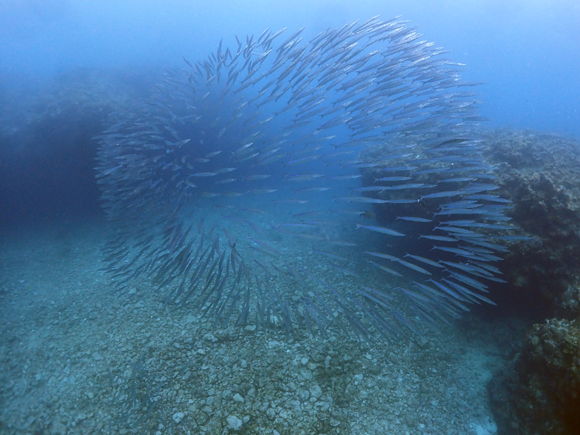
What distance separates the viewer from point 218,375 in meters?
4.29

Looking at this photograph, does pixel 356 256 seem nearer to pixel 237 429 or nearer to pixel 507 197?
pixel 507 197

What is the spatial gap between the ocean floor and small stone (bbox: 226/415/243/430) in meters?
0.03

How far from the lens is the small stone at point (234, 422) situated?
145 inches

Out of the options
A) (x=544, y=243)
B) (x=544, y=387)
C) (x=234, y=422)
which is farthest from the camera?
(x=544, y=243)

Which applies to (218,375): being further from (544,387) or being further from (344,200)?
(544,387)

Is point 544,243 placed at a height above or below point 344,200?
below

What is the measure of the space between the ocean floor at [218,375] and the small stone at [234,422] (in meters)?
0.03

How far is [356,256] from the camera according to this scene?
7379 millimetres

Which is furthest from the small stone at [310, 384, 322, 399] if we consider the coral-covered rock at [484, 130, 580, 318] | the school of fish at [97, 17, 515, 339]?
the coral-covered rock at [484, 130, 580, 318]

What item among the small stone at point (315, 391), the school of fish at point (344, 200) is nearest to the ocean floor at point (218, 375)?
the small stone at point (315, 391)

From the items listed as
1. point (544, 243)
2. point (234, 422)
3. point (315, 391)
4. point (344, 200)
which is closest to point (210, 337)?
point (234, 422)

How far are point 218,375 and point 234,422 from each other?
731 millimetres

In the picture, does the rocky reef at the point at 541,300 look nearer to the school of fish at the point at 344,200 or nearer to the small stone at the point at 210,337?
the school of fish at the point at 344,200

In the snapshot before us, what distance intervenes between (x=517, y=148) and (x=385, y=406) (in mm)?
7439
